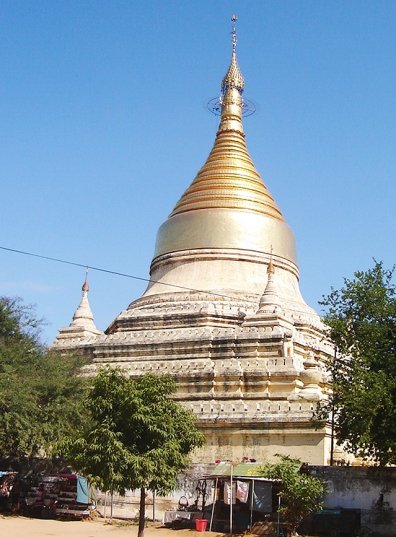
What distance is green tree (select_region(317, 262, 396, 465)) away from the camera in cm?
1867

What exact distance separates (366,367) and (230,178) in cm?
1977

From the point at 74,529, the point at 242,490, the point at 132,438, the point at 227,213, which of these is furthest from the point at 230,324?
the point at 132,438

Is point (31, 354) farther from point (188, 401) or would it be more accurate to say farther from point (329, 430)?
point (329, 430)

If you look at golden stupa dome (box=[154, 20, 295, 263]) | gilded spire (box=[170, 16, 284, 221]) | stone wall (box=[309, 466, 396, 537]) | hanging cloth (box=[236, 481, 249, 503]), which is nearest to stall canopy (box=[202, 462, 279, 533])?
hanging cloth (box=[236, 481, 249, 503])

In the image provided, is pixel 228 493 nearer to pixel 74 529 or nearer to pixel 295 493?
pixel 295 493

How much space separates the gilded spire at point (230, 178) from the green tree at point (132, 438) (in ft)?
65.6

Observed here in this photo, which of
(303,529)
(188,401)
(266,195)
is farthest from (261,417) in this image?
(266,195)

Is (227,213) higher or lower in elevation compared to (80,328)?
higher

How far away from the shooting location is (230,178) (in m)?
38.2

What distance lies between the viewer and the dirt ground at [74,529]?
1903 cm

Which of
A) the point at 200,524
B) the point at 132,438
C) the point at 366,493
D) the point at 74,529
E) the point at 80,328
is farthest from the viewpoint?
the point at 80,328

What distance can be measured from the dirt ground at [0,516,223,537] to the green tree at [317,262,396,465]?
4.57 m

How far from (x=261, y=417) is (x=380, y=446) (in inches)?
254

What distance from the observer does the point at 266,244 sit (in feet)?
120
